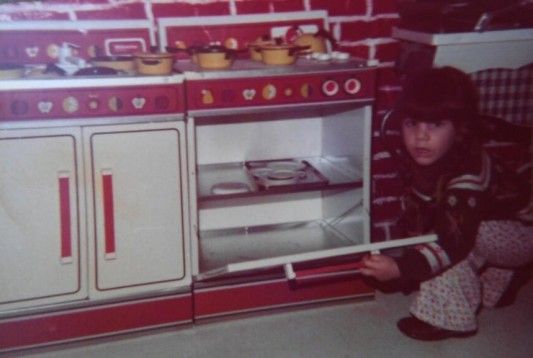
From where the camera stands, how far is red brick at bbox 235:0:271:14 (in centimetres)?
203

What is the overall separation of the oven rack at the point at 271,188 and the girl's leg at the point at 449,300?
1.14 feet

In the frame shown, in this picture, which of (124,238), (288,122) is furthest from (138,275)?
(288,122)

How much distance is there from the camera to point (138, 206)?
5.51 feet

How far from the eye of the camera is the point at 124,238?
1.68m

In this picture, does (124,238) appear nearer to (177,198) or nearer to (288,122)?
(177,198)

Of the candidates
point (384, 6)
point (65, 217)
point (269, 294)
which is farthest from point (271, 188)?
point (384, 6)

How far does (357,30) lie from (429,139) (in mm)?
617

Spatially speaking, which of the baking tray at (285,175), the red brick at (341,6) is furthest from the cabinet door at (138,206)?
the red brick at (341,6)

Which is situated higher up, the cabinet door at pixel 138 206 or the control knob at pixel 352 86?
the control knob at pixel 352 86

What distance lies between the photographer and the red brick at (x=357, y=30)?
2.15 metres

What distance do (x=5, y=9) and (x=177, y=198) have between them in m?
0.74

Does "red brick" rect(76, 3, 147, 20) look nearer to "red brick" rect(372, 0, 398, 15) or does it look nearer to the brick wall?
the brick wall

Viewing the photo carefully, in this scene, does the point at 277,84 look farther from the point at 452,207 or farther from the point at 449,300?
the point at 449,300

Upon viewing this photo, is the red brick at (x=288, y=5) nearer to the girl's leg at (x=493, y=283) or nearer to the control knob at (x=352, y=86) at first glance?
the control knob at (x=352, y=86)
